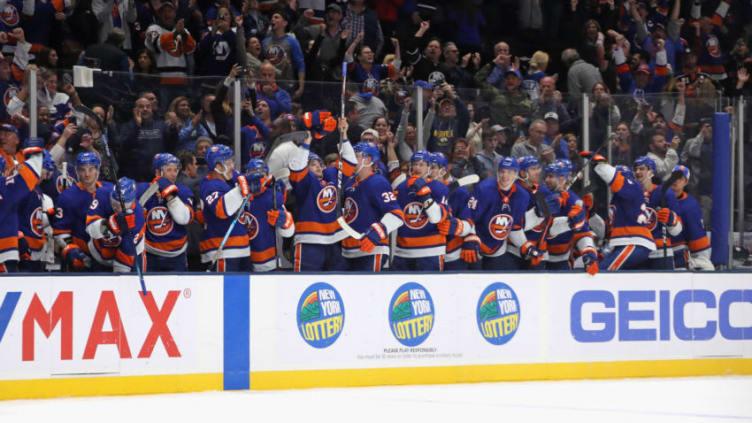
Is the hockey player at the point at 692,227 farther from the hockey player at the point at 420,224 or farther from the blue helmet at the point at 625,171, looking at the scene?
the hockey player at the point at 420,224

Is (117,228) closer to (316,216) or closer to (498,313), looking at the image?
(316,216)

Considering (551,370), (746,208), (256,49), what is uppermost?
(256,49)

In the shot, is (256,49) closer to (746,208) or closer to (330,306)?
(330,306)

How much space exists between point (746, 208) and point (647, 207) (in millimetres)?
874

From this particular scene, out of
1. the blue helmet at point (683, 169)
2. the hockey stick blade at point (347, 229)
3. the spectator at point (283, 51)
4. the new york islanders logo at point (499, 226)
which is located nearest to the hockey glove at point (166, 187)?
the hockey stick blade at point (347, 229)

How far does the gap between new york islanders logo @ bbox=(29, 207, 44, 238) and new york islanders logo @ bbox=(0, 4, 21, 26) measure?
2.78m

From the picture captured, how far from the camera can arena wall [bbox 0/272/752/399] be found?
6.46 meters

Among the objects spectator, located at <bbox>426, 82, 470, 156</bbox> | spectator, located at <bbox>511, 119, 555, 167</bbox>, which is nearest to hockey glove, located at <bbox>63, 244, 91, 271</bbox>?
spectator, located at <bbox>426, 82, 470, 156</bbox>

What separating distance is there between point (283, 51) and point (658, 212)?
11.5 ft

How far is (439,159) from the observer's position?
8000 mm

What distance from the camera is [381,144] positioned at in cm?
805

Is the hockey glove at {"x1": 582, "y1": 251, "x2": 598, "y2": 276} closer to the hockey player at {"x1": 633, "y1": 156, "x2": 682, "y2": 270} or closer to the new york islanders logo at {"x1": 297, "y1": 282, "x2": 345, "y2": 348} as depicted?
the hockey player at {"x1": 633, "y1": 156, "x2": 682, "y2": 270}

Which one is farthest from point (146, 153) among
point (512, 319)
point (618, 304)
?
point (618, 304)

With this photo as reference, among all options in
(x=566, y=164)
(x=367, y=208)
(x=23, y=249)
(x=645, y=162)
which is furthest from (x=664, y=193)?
(x=23, y=249)
